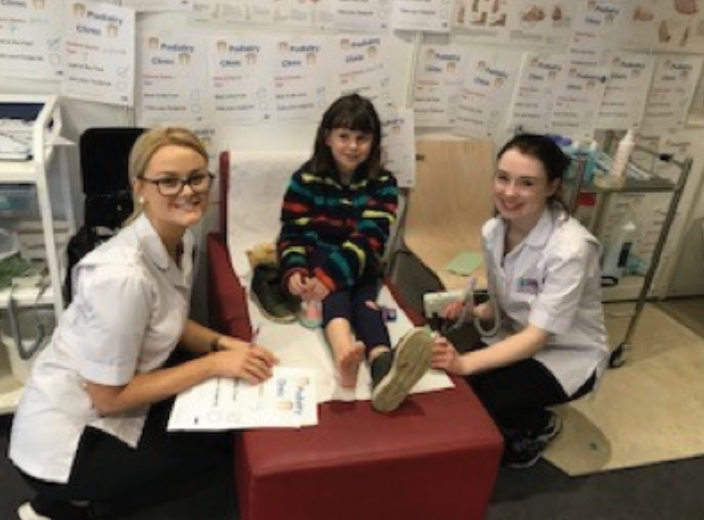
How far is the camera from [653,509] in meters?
1.78

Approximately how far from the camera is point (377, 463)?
131 cm

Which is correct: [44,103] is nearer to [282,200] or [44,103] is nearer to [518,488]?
[282,200]

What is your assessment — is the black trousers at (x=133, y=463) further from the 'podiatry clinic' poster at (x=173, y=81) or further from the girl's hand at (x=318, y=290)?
the 'podiatry clinic' poster at (x=173, y=81)

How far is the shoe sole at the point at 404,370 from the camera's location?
1.33m

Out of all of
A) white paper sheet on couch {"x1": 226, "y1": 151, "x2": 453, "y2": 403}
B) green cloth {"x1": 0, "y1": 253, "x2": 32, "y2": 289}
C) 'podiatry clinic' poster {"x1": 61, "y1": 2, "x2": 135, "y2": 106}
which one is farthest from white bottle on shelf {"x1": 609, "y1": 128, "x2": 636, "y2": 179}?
green cloth {"x1": 0, "y1": 253, "x2": 32, "y2": 289}

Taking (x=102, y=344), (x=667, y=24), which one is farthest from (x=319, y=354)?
(x=667, y=24)

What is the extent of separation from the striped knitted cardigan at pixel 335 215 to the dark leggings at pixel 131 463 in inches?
25.4

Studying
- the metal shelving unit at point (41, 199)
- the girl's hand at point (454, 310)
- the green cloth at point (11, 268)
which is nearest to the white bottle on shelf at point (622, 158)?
the girl's hand at point (454, 310)

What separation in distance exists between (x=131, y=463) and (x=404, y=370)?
61 centimetres

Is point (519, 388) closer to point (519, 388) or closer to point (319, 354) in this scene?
point (519, 388)

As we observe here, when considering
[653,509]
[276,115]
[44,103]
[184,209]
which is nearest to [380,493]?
[184,209]

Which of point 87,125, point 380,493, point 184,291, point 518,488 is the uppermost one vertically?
point 87,125

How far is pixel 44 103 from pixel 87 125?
6.2 inches

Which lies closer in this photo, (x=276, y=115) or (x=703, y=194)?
(x=276, y=115)
